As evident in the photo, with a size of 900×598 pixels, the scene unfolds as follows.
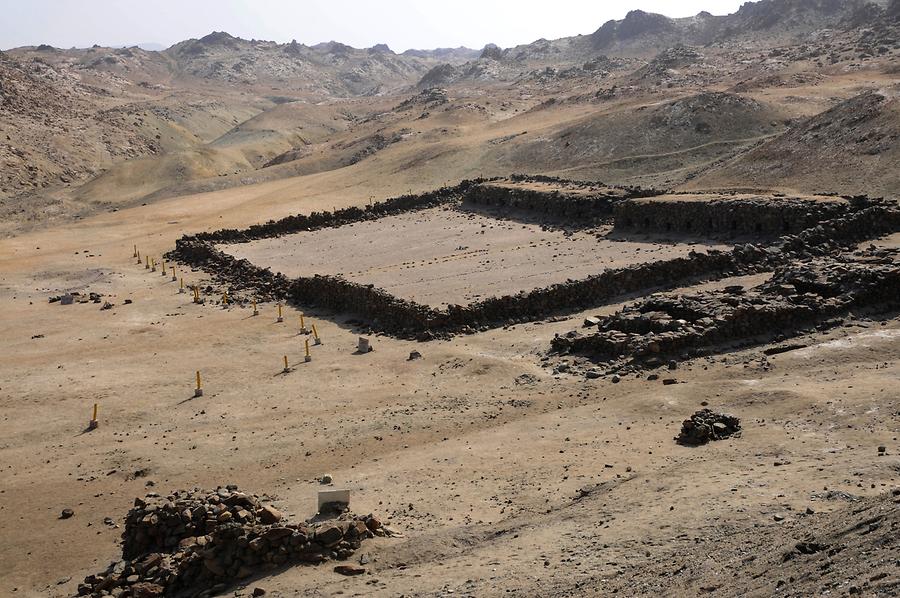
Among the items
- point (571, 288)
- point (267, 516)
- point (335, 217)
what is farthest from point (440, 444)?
point (335, 217)

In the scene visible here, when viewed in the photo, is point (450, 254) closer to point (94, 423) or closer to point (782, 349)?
point (782, 349)

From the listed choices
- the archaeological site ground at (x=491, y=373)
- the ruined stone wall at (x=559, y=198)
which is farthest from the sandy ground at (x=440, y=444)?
the ruined stone wall at (x=559, y=198)

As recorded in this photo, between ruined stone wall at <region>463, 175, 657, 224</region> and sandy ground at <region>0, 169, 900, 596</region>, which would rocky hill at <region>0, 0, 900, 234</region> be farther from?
sandy ground at <region>0, 169, 900, 596</region>

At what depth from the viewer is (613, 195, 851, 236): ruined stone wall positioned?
27797 millimetres

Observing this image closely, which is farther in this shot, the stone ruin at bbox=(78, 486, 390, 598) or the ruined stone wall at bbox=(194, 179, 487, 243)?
the ruined stone wall at bbox=(194, 179, 487, 243)

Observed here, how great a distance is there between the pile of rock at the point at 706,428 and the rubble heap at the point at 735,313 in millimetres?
3773

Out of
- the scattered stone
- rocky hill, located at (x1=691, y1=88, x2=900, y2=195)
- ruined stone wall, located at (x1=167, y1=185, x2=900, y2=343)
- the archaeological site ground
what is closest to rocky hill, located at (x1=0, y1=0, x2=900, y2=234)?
rocky hill, located at (x1=691, y1=88, x2=900, y2=195)

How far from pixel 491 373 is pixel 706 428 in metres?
6.12

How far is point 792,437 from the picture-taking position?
14.0 m

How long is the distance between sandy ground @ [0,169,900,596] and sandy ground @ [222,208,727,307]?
3262 mm

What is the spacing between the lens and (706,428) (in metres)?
14.6

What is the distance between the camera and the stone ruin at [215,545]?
38.5 ft

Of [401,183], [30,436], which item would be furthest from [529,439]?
[401,183]

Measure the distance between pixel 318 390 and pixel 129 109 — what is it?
7432cm
